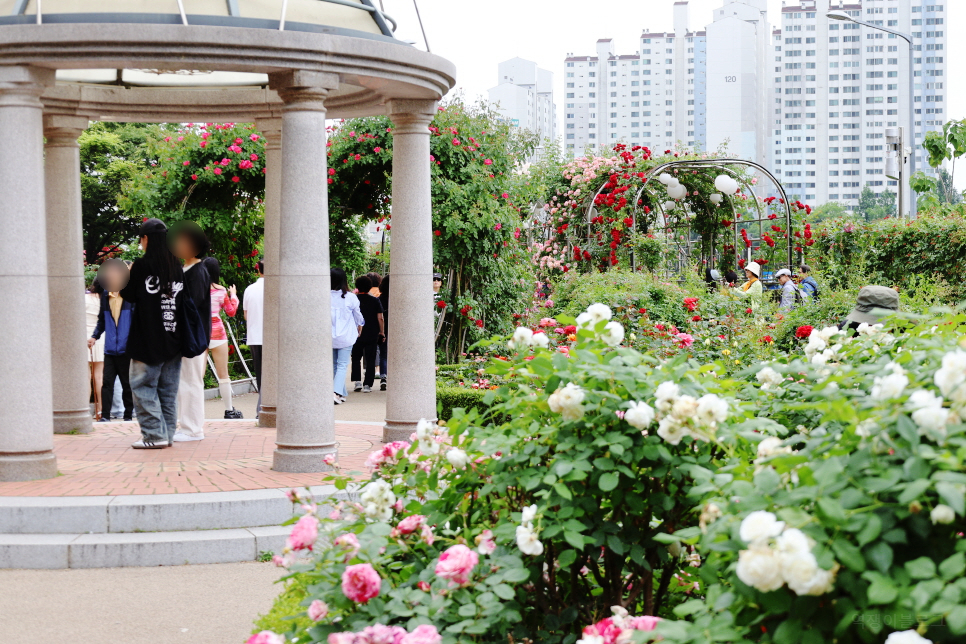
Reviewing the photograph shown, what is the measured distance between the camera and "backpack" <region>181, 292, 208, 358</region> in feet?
24.5

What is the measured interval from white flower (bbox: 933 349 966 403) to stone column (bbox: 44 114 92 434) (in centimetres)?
811

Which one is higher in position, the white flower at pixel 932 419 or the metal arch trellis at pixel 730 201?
the metal arch trellis at pixel 730 201

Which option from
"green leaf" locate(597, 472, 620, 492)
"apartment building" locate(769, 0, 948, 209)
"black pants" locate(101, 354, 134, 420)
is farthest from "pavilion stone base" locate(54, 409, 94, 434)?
"apartment building" locate(769, 0, 948, 209)

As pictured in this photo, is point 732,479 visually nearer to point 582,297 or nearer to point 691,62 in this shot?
point 582,297

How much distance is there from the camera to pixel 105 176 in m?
31.2

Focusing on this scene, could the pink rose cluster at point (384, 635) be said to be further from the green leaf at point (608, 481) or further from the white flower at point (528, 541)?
the green leaf at point (608, 481)

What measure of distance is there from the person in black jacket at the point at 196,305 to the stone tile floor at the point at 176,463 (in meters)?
0.20

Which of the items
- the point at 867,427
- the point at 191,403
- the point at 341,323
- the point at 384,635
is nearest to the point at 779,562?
the point at 867,427

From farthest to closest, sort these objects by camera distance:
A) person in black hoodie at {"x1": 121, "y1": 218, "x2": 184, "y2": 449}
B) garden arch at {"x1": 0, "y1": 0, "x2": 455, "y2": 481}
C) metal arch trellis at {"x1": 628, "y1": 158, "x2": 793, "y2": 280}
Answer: metal arch trellis at {"x1": 628, "y1": 158, "x2": 793, "y2": 280}, person in black hoodie at {"x1": 121, "y1": 218, "x2": 184, "y2": 449}, garden arch at {"x1": 0, "y1": 0, "x2": 455, "y2": 481}

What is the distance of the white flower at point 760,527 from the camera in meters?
1.87

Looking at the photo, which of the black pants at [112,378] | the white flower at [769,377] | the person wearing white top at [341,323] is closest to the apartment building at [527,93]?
the person wearing white top at [341,323]

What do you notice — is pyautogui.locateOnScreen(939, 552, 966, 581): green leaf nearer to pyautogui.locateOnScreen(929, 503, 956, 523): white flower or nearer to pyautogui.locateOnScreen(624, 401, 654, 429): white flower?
pyautogui.locateOnScreen(929, 503, 956, 523): white flower

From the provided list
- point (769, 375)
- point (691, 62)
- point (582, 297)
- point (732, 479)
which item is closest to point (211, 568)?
point (769, 375)

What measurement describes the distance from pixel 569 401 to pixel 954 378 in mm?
1016
